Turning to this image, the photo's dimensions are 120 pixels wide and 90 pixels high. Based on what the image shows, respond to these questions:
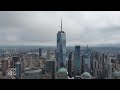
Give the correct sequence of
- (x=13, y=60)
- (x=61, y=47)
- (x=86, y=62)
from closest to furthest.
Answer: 1. (x=61, y=47)
2. (x=13, y=60)
3. (x=86, y=62)

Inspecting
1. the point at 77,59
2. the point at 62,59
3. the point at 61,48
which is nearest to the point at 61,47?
the point at 61,48

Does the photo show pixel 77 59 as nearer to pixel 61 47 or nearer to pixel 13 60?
pixel 61 47

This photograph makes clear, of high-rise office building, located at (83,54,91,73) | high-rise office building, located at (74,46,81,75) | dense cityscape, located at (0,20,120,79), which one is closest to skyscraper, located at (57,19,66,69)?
dense cityscape, located at (0,20,120,79)

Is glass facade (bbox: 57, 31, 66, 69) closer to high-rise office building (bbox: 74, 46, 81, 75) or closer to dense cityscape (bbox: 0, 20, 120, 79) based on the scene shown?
dense cityscape (bbox: 0, 20, 120, 79)

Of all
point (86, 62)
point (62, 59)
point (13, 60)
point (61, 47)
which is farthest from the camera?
point (86, 62)

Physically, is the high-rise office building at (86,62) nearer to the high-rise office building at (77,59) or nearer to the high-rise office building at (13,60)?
the high-rise office building at (77,59)


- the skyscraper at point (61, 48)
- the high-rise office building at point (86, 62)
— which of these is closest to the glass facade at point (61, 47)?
the skyscraper at point (61, 48)

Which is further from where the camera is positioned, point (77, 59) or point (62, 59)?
point (77, 59)

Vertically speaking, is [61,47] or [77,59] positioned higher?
[61,47]
